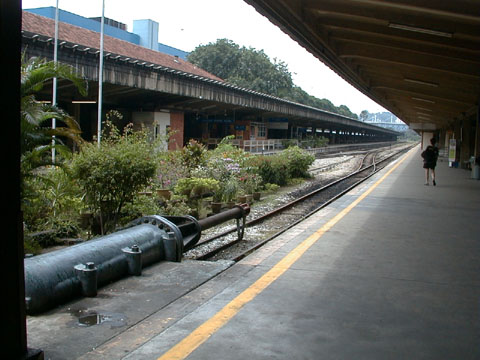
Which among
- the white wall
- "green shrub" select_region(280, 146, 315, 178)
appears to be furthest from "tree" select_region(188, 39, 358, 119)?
"green shrub" select_region(280, 146, 315, 178)

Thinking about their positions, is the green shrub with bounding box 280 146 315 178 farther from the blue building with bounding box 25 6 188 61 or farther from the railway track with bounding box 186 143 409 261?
the blue building with bounding box 25 6 188 61

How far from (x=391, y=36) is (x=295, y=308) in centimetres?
881

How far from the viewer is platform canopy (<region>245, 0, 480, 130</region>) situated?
356 inches

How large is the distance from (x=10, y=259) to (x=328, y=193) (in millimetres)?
16063

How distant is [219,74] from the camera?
76.1 meters

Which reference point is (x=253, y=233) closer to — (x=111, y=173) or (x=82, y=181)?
(x=111, y=173)

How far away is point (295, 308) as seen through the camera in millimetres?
4598

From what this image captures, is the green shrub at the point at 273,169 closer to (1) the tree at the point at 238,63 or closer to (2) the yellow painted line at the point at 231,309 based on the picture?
(2) the yellow painted line at the point at 231,309

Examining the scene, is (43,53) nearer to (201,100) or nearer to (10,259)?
(201,100)

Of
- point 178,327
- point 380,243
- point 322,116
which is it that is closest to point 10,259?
point 178,327

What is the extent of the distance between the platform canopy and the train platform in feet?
13.7

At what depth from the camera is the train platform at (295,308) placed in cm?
374

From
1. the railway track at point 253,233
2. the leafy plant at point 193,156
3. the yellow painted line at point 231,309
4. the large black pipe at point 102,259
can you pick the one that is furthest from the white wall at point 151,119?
the large black pipe at point 102,259

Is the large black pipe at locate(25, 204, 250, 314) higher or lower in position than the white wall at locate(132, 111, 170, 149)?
lower
